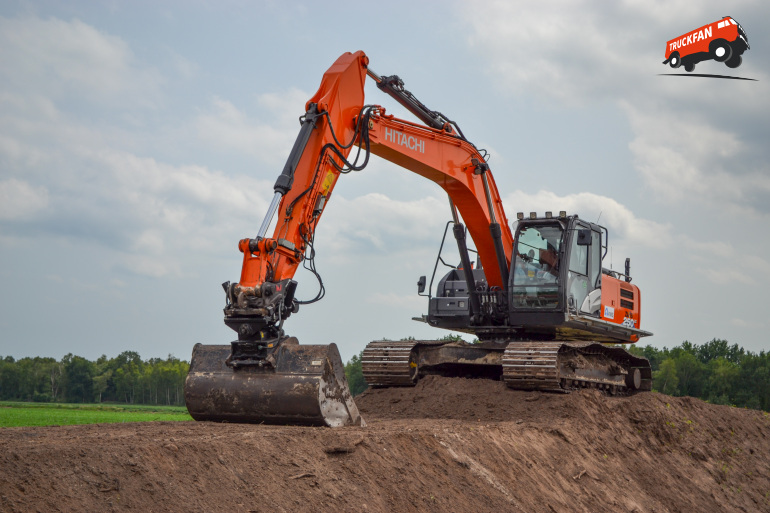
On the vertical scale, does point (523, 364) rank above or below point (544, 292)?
below

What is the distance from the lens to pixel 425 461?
775cm

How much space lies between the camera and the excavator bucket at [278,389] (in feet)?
26.7

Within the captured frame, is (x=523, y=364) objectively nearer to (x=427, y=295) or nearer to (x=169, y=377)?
(x=427, y=295)

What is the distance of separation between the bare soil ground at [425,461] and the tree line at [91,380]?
72.5 ft

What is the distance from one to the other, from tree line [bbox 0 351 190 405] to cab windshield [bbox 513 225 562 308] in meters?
21.2

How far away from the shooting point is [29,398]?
33.2m

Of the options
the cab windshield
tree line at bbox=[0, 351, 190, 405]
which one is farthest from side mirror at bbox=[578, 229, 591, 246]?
tree line at bbox=[0, 351, 190, 405]

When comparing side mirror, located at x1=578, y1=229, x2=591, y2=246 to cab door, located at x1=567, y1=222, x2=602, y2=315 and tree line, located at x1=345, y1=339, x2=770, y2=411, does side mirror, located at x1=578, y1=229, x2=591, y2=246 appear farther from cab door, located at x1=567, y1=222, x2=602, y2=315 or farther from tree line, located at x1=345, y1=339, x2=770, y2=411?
tree line, located at x1=345, y1=339, x2=770, y2=411

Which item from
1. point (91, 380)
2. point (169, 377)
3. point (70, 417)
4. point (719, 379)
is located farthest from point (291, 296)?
point (169, 377)

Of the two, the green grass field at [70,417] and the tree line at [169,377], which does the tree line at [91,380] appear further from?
the green grass field at [70,417]

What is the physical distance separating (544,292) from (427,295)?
7.25ft

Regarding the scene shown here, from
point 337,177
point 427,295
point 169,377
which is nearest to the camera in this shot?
point 337,177

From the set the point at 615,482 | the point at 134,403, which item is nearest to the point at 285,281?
the point at 615,482

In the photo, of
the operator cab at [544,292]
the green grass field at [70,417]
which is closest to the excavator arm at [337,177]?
the operator cab at [544,292]
